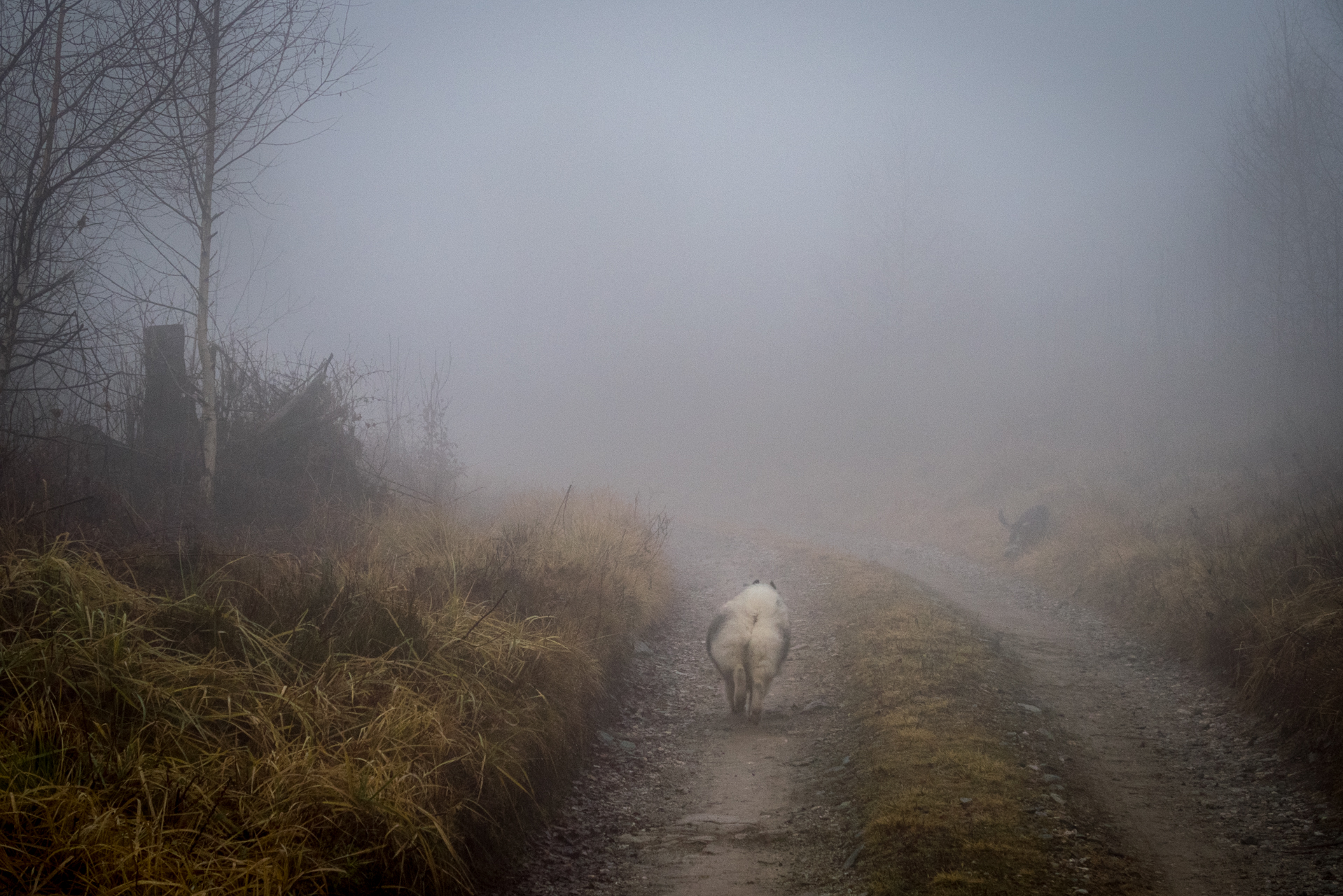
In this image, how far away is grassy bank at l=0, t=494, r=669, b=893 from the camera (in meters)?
2.88

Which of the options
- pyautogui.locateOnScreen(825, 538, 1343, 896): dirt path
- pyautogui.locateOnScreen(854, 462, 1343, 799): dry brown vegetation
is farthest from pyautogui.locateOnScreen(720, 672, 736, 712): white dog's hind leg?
pyautogui.locateOnScreen(854, 462, 1343, 799): dry brown vegetation

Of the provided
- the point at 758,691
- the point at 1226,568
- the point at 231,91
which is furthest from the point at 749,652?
the point at 231,91

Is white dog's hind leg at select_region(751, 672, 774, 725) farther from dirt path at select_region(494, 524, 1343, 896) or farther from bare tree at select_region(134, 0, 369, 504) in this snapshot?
bare tree at select_region(134, 0, 369, 504)

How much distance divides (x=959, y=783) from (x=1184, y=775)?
2.14m

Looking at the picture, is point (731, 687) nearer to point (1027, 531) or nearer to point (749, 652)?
point (749, 652)

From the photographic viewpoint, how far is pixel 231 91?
8844 mm

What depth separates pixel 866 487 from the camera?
29.6m

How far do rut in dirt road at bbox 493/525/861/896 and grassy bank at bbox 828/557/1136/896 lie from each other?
296 millimetres

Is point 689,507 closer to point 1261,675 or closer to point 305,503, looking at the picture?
point 305,503

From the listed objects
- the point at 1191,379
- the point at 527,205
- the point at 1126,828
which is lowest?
the point at 1126,828

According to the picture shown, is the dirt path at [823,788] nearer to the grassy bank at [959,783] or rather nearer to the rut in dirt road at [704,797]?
the rut in dirt road at [704,797]

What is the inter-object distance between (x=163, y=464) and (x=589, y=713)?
263 inches

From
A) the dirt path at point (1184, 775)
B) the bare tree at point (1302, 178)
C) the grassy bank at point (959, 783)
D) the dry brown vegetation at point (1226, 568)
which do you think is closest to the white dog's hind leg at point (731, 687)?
Result: the grassy bank at point (959, 783)

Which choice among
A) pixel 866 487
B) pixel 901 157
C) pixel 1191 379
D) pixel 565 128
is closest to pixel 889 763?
pixel 866 487
